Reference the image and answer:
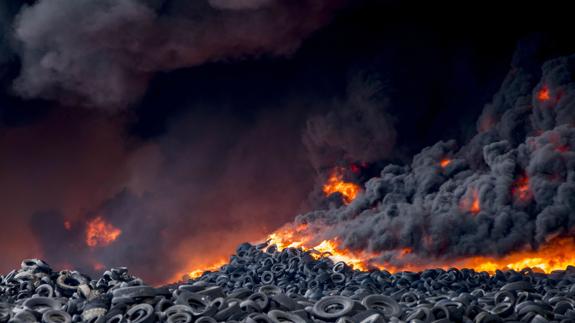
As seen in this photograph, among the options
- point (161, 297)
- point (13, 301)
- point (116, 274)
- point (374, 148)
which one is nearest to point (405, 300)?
point (161, 297)

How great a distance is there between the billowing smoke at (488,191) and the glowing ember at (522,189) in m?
0.05

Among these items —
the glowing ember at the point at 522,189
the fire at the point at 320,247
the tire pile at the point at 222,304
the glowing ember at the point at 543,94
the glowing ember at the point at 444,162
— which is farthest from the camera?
the glowing ember at the point at 444,162

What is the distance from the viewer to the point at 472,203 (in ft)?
108

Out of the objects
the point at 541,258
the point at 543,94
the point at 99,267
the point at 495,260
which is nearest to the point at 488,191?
the point at 495,260

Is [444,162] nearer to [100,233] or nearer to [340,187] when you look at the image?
[340,187]

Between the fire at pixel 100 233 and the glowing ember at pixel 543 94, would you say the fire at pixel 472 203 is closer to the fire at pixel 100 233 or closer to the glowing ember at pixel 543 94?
the glowing ember at pixel 543 94

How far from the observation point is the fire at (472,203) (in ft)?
106

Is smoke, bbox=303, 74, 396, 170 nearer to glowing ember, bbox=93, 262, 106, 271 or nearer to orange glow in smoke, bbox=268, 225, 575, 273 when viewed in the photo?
orange glow in smoke, bbox=268, 225, 575, 273

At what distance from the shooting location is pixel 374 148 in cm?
4481

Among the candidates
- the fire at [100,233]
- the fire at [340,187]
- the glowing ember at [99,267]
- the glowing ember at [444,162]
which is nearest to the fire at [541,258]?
the glowing ember at [444,162]

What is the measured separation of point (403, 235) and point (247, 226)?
16.8 meters

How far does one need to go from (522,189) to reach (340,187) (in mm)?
16571

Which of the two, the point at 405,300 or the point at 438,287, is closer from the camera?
the point at 405,300

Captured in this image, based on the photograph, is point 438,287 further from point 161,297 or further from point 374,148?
point 374,148
